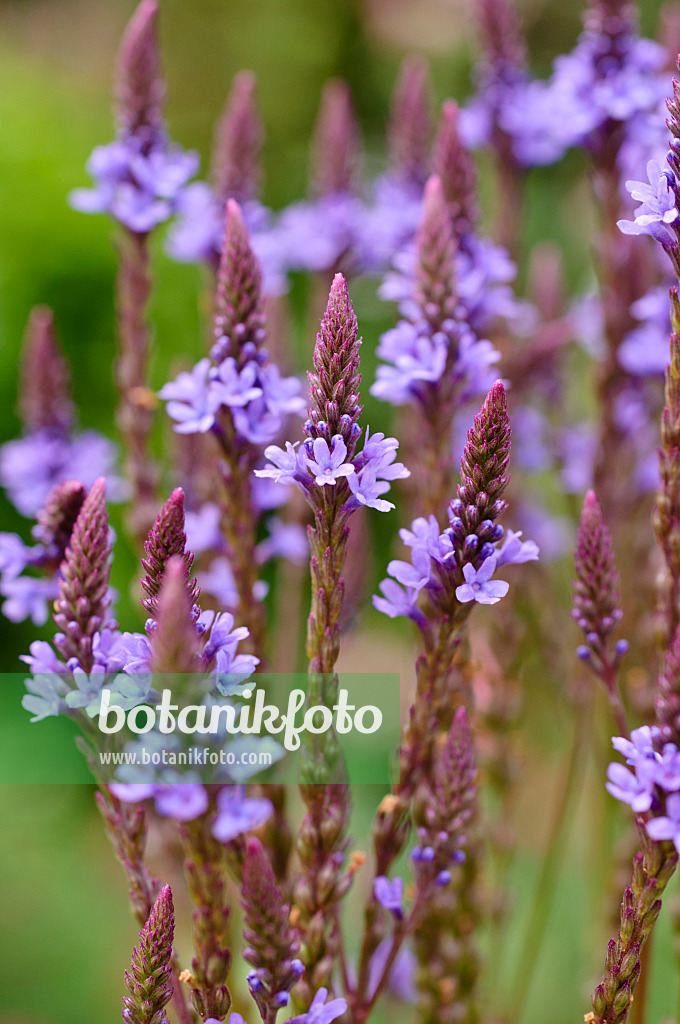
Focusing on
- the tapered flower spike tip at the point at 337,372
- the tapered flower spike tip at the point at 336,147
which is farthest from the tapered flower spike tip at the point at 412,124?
the tapered flower spike tip at the point at 337,372

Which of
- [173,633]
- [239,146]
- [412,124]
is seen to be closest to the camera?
[173,633]

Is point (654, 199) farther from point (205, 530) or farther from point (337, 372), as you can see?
point (205, 530)

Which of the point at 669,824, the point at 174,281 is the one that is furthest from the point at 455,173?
the point at 174,281

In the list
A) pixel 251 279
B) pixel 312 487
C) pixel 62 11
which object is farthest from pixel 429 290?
pixel 62 11

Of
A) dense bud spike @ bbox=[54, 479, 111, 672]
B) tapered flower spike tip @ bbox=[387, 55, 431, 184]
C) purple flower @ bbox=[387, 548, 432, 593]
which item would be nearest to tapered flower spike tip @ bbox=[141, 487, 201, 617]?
dense bud spike @ bbox=[54, 479, 111, 672]

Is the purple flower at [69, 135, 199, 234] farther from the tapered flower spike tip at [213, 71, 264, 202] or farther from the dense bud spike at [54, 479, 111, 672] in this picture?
the dense bud spike at [54, 479, 111, 672]
